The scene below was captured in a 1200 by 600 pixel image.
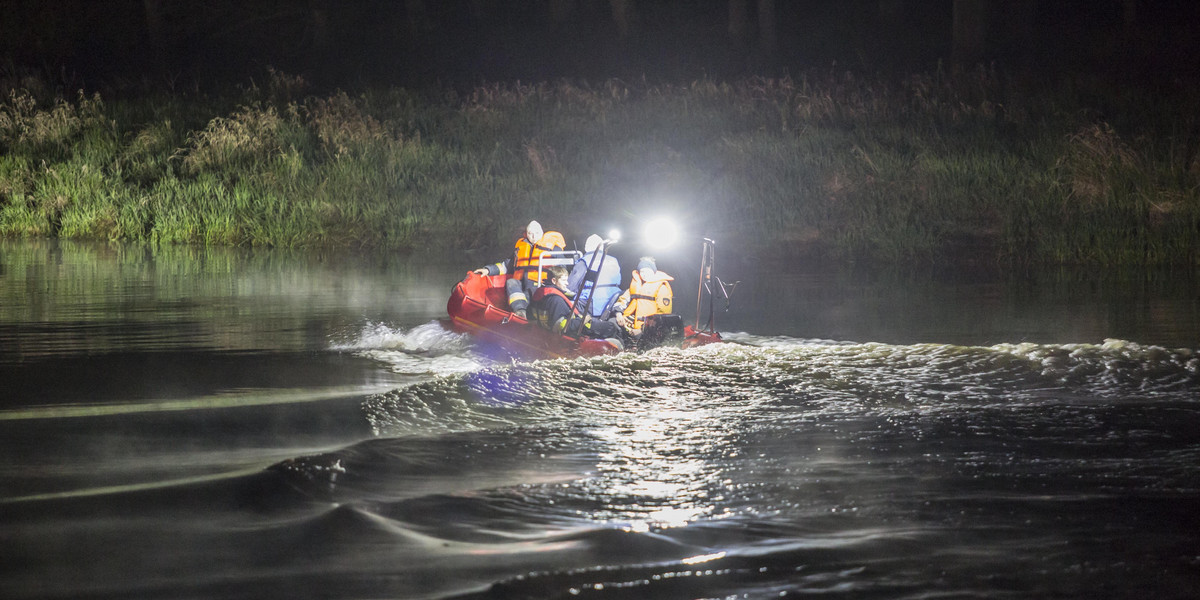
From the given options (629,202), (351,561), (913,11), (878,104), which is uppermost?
(913,11)

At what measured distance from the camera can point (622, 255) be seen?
19.0m

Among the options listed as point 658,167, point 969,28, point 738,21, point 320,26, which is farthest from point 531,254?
point 320,26

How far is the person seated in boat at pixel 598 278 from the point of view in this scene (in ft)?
37.9

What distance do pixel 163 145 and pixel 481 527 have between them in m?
18.7

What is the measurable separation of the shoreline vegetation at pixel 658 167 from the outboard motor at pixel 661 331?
768 centimetres

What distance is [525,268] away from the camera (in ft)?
41.7

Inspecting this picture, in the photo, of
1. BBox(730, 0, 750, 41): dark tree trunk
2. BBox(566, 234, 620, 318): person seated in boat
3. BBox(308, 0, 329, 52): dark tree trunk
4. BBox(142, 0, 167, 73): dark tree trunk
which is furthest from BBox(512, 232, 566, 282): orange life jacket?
BBox(308, 0, 329, 52): dark tree trunk

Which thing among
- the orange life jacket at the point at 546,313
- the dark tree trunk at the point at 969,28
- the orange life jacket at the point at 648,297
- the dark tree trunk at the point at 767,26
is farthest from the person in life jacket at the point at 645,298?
A: the dark tree trunk at the point at 767,26

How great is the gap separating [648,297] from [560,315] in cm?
100

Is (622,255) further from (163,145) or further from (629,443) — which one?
(629,443)

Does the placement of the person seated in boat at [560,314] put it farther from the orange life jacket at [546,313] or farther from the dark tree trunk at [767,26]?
the dark tree trunk at [767,26]

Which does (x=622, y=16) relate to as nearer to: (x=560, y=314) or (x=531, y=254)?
(x=531, y=254)

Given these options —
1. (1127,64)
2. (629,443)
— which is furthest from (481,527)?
(1127,64)

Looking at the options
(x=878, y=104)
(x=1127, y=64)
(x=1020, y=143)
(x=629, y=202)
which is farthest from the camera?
(x=1127, y=64)
